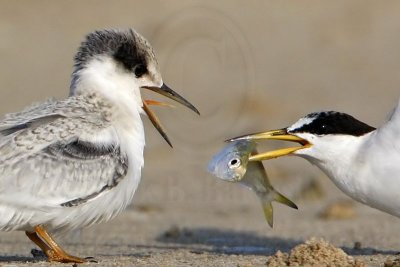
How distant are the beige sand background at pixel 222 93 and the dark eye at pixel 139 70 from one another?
1089 millimetres

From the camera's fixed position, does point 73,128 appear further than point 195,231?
No

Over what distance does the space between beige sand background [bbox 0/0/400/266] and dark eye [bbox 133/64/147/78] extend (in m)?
1.09

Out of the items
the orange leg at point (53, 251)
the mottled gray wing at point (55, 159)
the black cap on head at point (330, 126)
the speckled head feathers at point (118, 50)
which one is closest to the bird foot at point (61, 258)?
the orange leg at point (53, 251)

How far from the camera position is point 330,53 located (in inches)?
653

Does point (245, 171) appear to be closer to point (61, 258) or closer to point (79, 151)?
point (79, 151)

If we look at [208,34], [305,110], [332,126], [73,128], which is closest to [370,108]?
[305,110]

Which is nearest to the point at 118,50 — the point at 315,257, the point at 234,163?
the point at 234,163

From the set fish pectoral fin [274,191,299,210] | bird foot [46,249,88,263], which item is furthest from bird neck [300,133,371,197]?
bird foot [46,249,88,263]

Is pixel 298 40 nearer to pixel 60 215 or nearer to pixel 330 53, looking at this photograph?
pixel 330 53

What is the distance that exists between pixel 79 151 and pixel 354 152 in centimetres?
169

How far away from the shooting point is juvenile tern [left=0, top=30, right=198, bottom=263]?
20.8ft

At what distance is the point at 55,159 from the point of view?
21.1 feet

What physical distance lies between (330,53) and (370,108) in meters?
2.45

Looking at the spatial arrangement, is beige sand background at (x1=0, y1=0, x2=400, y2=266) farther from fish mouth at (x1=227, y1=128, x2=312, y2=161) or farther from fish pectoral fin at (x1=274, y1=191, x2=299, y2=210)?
fish mouth at (x1=227, y1=128, x2=312, y2=161)
